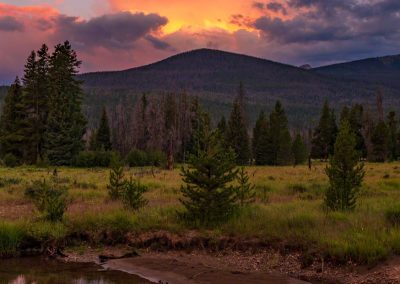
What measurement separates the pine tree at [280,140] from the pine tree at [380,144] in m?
11.4

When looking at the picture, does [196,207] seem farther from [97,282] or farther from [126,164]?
[126,164]

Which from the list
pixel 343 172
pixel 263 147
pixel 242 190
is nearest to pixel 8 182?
pixel 242 190

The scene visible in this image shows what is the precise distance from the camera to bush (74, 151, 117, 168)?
5497 centimetres

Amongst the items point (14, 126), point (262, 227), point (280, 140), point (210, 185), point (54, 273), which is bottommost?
point (54, 273)

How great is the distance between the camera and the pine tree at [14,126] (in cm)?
5647

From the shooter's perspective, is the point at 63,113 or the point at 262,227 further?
the point at 63,113

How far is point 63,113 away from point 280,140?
103ft

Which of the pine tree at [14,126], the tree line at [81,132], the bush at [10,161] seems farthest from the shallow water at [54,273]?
the pine tree at [14,126]

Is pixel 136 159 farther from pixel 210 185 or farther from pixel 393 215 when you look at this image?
pixel 393 215

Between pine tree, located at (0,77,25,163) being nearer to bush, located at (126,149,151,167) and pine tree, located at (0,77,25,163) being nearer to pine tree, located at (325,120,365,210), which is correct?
bush, located at (126,149,151,167)

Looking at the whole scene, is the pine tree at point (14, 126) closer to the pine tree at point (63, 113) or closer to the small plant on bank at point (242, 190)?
the pine tree at point (63, 113)

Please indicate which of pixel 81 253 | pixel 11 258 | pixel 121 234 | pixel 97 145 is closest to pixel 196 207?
pixel 121 234

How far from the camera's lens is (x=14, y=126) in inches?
2259

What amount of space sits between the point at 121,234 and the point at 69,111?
137ft
